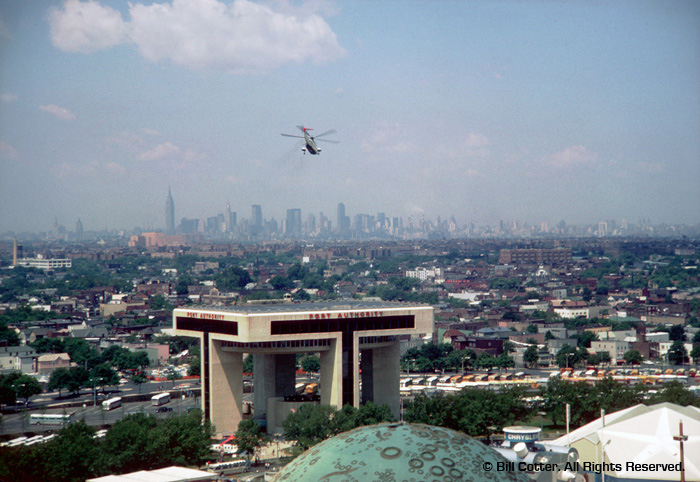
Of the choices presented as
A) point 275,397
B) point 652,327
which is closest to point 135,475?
point 275,397

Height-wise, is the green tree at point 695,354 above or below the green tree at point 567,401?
below

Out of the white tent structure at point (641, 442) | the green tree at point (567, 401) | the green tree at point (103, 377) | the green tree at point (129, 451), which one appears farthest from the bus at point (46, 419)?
the white tent structure at point (641, 442)

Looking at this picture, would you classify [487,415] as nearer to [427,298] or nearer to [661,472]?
[661,472]

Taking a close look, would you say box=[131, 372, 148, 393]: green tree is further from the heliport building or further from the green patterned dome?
→ the green patterned dome

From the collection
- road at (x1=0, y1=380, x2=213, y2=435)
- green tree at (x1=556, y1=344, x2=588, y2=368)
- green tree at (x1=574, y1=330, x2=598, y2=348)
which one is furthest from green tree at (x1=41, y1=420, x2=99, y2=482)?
green tree at (x1=574, y1=330, x2=598, y2=348)

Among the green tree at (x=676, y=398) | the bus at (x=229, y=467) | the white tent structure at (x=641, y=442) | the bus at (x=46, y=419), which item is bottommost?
the bus at (x=46, y=419)

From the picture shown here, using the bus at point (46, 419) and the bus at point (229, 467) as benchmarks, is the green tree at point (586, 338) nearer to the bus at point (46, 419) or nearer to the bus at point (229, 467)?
the bus at point (46, 419)
